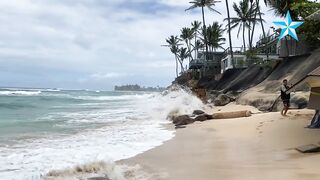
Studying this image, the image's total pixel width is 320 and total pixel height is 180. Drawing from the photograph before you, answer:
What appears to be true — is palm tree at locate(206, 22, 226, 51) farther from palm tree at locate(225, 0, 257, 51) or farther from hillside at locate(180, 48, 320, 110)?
hillside at locate(180, 48, 320, 110)

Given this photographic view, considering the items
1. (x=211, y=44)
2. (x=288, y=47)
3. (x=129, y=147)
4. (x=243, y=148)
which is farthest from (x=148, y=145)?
(x=211, y=44)

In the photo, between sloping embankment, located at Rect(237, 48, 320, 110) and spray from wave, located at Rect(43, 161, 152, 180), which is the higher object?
sloping embankment, located at Rect(237, 48, 320, 110)

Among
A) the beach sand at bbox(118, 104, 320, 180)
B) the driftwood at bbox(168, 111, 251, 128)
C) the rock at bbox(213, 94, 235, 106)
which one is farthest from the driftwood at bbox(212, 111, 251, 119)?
the rock at bbox(213, 94, 235, 106)

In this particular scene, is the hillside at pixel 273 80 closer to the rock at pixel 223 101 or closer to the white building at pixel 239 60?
the rock at pixel 223 101

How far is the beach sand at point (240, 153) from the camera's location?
8.20m

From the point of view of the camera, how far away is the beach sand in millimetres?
8195

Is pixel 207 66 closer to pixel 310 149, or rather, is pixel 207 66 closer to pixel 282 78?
pixel 282 78

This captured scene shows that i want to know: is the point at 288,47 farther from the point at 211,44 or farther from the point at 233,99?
the point at 211,44

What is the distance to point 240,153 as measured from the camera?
10422 millimetres

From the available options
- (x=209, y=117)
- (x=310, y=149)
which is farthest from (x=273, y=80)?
(x=310, y=149)

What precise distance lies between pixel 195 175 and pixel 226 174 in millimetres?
593

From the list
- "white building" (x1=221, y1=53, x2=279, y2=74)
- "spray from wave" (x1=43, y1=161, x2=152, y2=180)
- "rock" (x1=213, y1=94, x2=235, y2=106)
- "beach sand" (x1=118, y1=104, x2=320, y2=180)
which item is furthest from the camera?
"white building" (x1=221, y1=53, x2=279, y2=74)

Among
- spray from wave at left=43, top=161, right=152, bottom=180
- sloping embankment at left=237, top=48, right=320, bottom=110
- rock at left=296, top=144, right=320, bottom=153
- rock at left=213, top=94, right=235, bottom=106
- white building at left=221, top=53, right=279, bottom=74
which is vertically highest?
white building at left=221, top=53, right=279, bottom=74

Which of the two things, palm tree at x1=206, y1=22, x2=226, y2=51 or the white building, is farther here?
palm tree at x1=206, y1=22, x2=226, y2=51
